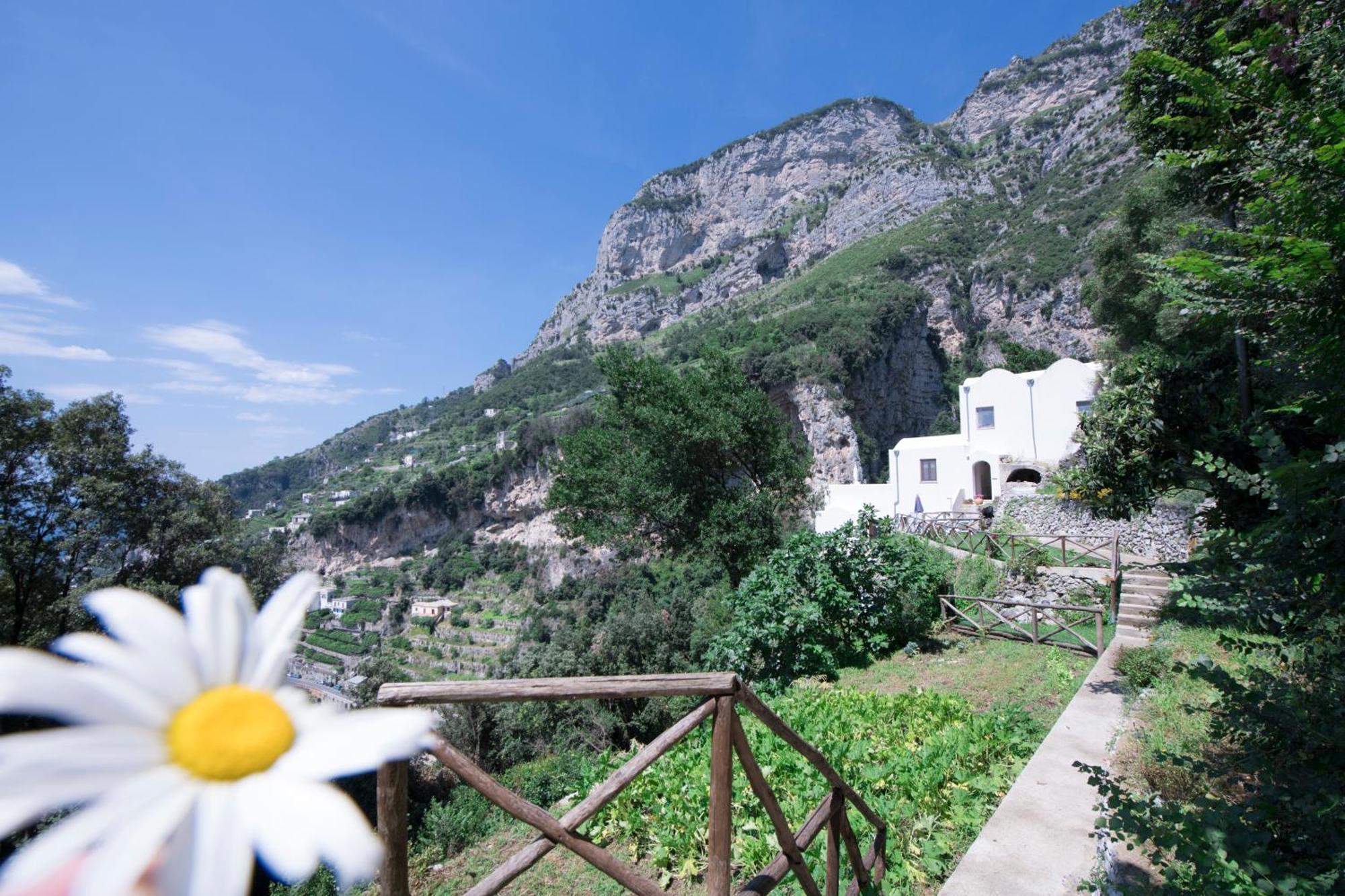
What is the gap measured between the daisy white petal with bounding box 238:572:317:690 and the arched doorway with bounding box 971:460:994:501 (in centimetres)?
2512

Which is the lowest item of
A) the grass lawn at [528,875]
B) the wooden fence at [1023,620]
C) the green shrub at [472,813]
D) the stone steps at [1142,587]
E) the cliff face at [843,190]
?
the green shrub at [472,813]

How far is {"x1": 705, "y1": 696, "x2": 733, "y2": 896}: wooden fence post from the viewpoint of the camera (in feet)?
6.12

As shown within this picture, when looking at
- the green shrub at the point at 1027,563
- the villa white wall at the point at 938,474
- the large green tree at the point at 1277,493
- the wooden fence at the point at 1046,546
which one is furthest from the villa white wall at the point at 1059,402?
the large green tree at the point at 1277,493

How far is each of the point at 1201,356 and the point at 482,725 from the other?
1180cm

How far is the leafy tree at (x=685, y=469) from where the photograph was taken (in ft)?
42.4

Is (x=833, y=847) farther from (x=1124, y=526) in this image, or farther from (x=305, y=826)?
(x=1124, y=526)

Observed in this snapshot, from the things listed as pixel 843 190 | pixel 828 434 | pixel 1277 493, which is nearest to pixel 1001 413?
pixel 828 434

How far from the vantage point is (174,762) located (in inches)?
17.3

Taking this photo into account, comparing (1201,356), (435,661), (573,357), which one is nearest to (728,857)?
(1201,356)

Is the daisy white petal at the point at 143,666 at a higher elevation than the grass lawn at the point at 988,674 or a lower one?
higher

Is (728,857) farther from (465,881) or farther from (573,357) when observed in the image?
(573,357)

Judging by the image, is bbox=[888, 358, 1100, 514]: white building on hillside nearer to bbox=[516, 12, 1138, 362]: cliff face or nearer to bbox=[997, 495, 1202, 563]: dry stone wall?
bbox=[997, 495, 1202, 563]: dry stone wall

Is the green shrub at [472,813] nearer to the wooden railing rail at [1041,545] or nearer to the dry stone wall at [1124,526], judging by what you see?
the wooden railing rail at [1041,545]

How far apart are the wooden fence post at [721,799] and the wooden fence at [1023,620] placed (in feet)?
24.4
